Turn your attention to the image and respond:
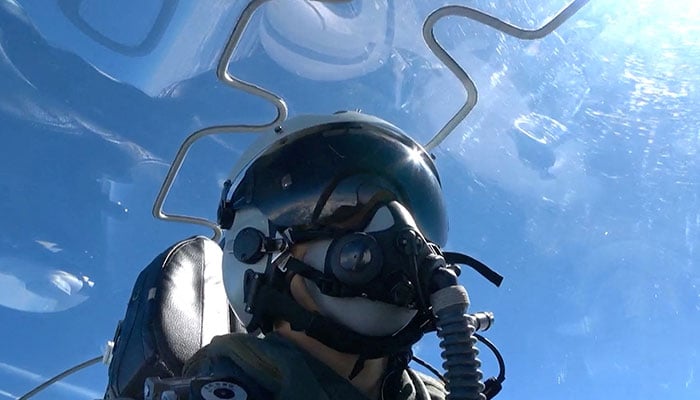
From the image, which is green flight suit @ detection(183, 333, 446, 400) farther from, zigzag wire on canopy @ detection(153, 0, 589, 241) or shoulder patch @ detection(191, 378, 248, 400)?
zigzag wire on canopy @ detection(153, 0, 589, 241)

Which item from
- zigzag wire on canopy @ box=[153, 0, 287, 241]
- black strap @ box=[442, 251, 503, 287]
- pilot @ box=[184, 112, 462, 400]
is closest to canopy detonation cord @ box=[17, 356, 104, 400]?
zigzag wire on canopy @ box=[153, 0, 287, 241]

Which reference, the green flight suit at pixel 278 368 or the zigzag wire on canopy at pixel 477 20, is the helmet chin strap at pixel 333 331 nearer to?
the green flight suit at pixel 278 368

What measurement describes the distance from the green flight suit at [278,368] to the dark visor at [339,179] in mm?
279

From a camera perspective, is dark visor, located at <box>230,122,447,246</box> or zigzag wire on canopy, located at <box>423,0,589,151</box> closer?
dark visor, located at <box>230,122,447,246</box>

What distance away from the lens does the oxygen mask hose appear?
0.83 metres

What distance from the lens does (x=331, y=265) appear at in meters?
1.12

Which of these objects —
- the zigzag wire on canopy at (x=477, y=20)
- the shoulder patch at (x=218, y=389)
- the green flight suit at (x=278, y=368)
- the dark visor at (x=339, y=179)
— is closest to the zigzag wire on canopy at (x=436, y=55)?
the zigzag wire on canopy at (x=477, y=20)

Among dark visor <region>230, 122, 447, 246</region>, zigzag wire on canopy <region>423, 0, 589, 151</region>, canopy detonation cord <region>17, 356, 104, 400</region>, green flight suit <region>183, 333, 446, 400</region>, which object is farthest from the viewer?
canopy detonation cord <region>17, 356, 104, 400</region>

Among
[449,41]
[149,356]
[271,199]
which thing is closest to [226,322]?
[149,356]

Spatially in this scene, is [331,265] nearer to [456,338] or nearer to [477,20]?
[456,338]

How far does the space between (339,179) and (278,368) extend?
435mm

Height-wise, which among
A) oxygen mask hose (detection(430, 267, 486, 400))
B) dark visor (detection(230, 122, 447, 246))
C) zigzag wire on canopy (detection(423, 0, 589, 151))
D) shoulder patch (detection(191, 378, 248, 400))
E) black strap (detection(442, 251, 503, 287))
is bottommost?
black strap (detection(442, 251, 503, 287))

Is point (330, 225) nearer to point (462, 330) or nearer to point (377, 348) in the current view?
point (377, 348)

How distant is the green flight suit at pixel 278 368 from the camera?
3.14 ft
